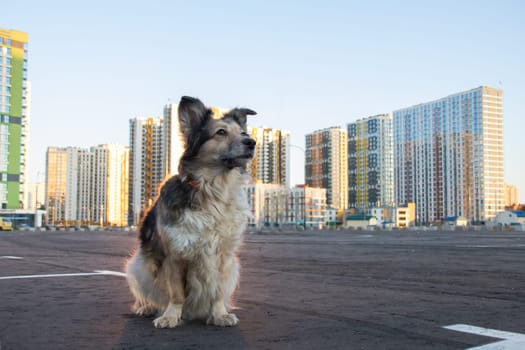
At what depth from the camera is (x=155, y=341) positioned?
385 centimetres

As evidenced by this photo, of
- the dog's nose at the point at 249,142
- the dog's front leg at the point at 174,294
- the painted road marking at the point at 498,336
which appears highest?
the dog's nose at the point at 249,142

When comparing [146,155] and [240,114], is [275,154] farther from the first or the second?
[240,114]

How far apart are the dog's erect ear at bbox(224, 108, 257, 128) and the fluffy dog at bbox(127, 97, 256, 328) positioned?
19 millimetres

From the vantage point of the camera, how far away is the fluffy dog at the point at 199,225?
4.37 metres

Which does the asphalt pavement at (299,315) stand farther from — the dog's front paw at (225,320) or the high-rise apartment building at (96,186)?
the high-rise apartment building at (96,186)

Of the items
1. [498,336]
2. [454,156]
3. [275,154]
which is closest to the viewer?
[498,336]

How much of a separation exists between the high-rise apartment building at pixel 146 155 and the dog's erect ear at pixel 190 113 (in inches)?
6144

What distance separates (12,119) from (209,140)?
11945 centimetres

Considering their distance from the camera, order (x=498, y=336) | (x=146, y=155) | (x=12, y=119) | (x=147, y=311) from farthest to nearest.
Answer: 1. (x=146, y=155)
2. (x=12, y=119)
3. (x=147, y=311)
4. (x=498, y=336)

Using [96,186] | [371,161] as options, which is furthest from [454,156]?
[96,186]

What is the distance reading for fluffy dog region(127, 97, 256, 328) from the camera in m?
4.37

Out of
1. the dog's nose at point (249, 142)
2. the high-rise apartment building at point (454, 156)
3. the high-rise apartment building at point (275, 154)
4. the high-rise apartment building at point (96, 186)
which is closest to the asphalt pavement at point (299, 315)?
the dog's nose at point (249, 142)

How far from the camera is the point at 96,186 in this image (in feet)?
624

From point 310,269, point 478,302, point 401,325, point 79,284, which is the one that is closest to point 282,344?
point 401,325
